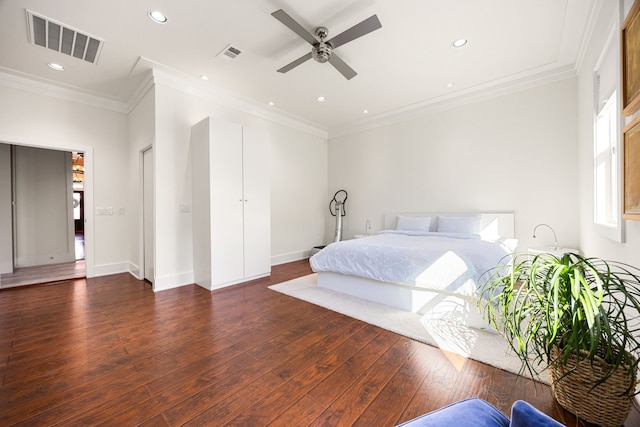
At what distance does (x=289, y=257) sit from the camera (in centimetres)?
538

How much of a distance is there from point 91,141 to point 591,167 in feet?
22.0

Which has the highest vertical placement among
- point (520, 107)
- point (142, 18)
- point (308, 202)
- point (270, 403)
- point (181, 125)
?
point (142, 18)

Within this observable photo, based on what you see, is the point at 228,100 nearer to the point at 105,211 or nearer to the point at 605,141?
the point at 105,211

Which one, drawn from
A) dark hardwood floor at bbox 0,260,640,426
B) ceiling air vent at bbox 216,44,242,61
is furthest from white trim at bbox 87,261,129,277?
ceiling air vent at bbox 216,44,242,61

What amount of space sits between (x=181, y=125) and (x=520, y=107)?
16.6 ft

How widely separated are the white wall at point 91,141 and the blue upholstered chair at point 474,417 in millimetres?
5089

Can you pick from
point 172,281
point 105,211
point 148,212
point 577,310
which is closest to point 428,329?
point 577,310

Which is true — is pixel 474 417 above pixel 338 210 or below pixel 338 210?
below

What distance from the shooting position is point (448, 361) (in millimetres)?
1810

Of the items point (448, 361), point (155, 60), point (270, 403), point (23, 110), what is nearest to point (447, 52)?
point (448, 361)

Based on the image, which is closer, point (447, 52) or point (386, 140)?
point (447, 52)

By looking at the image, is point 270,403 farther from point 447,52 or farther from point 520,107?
point 520,107

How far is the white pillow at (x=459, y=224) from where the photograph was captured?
3877 mm

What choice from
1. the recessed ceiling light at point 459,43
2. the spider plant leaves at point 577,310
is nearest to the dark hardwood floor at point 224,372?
the spider plant leaves at point 577,310
